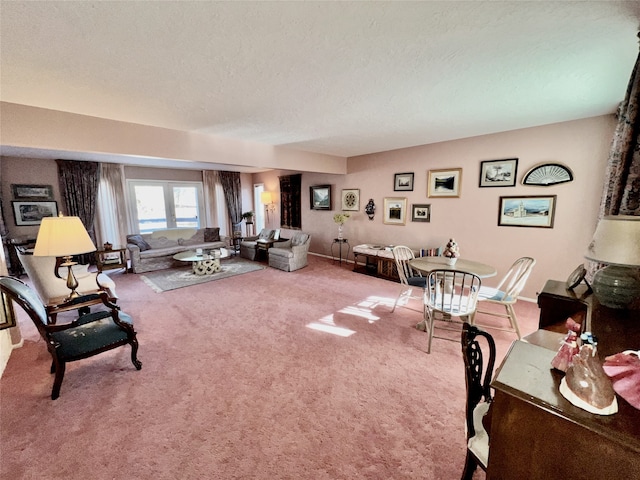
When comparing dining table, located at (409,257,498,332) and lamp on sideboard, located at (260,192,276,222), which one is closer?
dining table, located at (409,257,498,332)

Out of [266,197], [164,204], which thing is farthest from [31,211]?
[266,197]

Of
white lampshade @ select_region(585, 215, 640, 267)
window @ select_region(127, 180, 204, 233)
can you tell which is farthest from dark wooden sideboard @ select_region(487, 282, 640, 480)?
window @ select_region(127, 180, 204, 233)

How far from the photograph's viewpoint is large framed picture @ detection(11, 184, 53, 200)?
5.38 meters

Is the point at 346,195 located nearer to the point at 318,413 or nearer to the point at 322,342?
the point at 322,342

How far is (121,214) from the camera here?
6.59m

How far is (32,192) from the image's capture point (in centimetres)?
554

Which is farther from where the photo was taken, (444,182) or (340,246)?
(340,246)

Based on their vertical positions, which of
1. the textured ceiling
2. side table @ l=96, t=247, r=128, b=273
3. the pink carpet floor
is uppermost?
the textured ceiling

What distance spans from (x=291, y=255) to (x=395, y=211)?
2.34 metres

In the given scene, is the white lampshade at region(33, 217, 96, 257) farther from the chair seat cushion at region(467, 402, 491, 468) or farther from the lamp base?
the lamp base

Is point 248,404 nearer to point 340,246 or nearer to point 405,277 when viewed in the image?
point 405,277

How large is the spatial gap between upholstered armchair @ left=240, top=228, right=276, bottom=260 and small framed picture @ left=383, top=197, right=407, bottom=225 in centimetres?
291

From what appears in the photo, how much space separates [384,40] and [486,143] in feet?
10.7

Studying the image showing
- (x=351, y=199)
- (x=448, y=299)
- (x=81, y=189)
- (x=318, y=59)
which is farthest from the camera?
(x=351, y=199)
